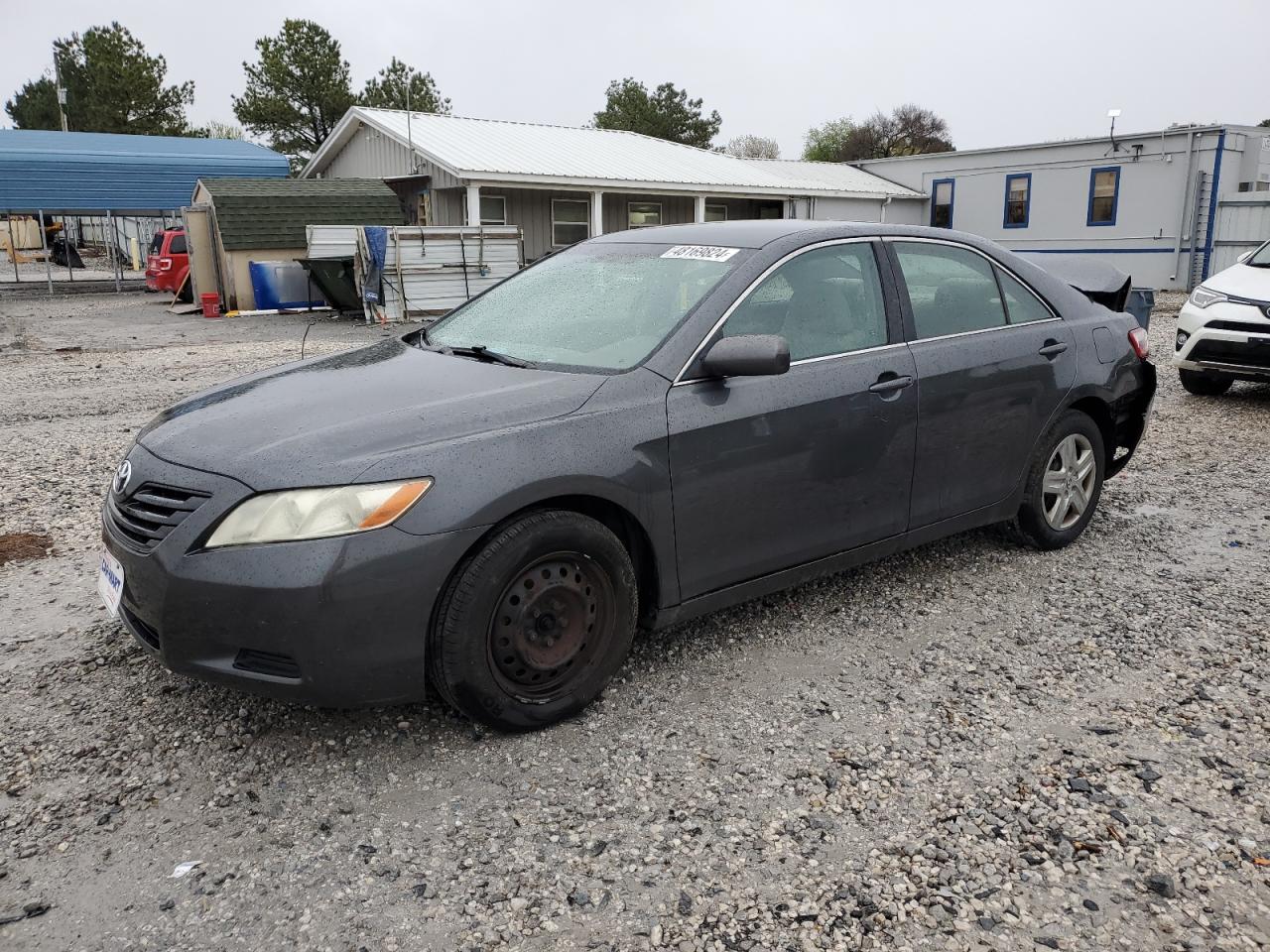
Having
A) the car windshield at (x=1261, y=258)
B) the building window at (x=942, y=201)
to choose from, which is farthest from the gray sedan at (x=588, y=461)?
the building window at (x=942, y=201)

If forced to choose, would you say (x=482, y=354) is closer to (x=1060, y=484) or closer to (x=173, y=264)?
(x=1060, y=484)

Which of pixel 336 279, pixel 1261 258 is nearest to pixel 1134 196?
pixel 1261 258

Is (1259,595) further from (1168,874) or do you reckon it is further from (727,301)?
(727,301)

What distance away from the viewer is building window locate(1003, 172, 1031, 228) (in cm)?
2678

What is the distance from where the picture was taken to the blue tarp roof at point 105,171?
25859mm

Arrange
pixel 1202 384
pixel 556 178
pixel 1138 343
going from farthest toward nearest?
1. pixel 556 178
2. pixel 1202 384
3. pixel 1138 343

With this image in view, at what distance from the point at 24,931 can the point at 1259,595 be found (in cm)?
471

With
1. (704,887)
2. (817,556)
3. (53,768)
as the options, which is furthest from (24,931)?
(817,556)

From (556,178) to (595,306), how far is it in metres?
19.8

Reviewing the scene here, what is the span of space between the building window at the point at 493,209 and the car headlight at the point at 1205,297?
17.5 m

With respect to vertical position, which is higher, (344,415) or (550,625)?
(344,415)

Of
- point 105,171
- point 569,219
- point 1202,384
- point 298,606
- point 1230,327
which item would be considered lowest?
point 1202,384

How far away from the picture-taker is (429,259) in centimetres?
1805

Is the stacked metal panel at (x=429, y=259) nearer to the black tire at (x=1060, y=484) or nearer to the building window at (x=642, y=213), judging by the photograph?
the building window at (x=642, y=213)
